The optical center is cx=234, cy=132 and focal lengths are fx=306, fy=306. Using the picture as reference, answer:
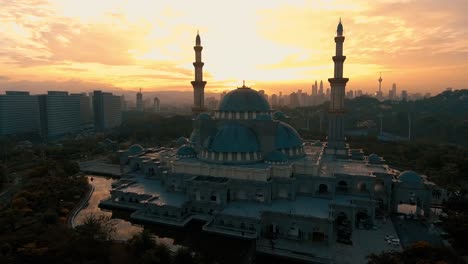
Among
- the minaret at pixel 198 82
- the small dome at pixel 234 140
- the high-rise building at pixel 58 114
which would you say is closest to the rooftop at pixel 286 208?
the small dome at pixel 234 140

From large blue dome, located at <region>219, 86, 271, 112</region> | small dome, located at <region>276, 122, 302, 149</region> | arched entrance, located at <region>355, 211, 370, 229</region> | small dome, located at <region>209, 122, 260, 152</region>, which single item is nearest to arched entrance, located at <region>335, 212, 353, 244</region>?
arched entrance, located at <region>355, 211, 370, 229</region>

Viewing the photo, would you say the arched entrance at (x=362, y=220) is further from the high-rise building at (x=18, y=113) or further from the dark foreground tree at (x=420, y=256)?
the high-rise building at (x=18, y=113)

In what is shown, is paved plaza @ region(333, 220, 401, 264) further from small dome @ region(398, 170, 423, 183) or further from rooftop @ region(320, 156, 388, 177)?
rooftop @ region(320, 156, 388, 177)

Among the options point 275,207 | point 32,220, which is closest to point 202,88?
point 275,207

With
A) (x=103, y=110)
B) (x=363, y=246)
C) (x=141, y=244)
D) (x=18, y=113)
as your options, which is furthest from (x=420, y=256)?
(x=103, y=110)

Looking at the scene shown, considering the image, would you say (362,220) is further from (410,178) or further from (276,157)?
(276,157)

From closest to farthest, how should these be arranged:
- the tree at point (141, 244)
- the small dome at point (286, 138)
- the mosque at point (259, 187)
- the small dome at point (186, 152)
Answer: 1. the tree at point (141, 244)
2. the mosque at point (259, 187)
3. the small dome at point (286, 138)
4. the small dome at point (186, 152)
